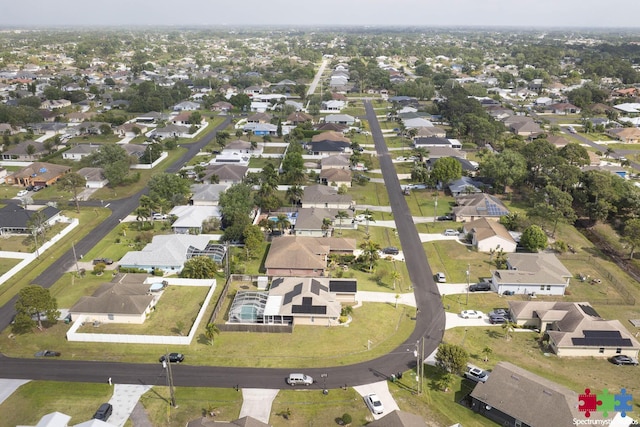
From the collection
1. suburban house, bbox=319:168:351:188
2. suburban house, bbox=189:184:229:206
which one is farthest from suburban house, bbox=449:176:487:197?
suburban house, bbox=189:184:229:206

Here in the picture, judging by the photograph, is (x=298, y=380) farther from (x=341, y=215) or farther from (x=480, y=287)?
(x=341, y=215)

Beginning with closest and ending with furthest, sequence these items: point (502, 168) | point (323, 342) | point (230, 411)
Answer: point (230, 411) → point (323, 342) → point (502, 168)

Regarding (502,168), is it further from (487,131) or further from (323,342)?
(323,342)

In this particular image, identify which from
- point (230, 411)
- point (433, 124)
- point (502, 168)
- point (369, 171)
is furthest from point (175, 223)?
point (433, 124)

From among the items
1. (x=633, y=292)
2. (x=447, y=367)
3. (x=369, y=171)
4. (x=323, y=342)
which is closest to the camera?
(x=447, y=367)

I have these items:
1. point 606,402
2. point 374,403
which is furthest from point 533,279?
point 374,403

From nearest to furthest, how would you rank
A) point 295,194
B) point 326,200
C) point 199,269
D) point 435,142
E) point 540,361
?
point 540,361 → point 199,269 → point 326,200 → point 295,194 → point 435,142

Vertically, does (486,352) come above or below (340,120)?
below
